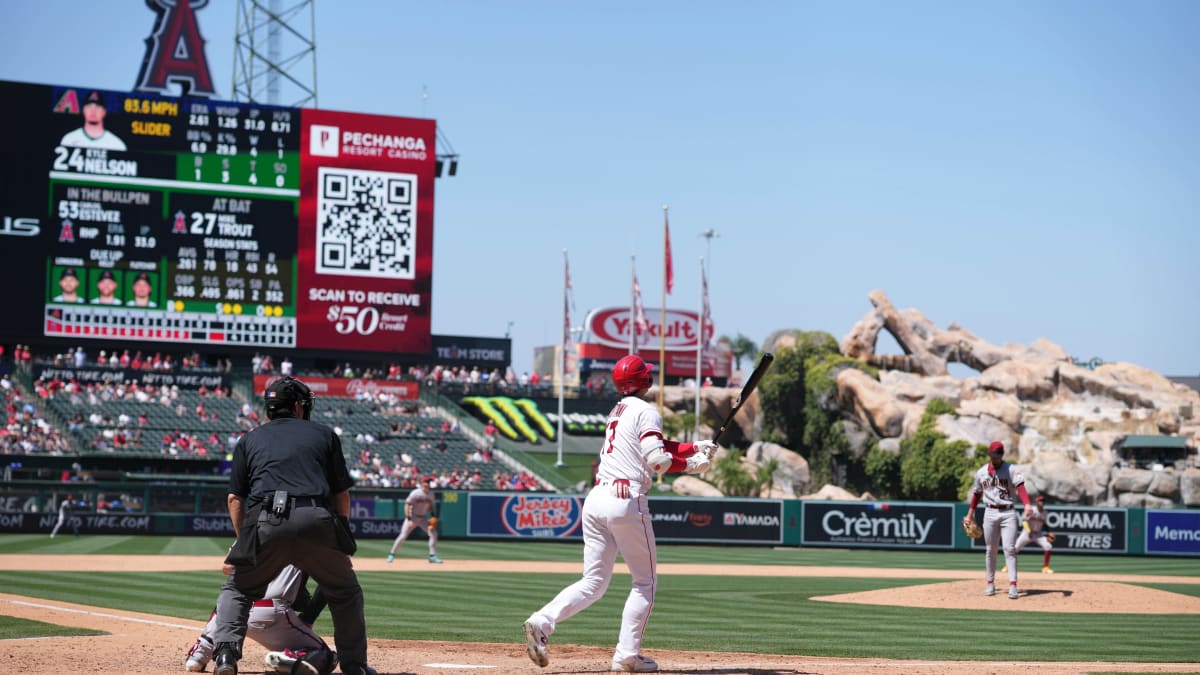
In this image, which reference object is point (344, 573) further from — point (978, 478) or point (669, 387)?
point (669, 387)

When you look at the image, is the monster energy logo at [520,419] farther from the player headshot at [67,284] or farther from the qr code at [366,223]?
the player headshot at [67,284]

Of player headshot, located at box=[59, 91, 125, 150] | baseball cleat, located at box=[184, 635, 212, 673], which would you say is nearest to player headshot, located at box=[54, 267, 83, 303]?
player headshot, located at box=[59, 91, 125, 150]

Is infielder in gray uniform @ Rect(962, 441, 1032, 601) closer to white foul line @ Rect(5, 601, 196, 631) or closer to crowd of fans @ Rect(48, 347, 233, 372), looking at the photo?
white foul line @ Rect(5, 601, 196, 631)

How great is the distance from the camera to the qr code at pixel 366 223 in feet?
153

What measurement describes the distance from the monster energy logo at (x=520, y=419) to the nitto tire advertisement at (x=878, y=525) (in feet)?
73.8

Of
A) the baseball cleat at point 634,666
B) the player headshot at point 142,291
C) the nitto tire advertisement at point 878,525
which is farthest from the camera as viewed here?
the player headshot at point 142,291

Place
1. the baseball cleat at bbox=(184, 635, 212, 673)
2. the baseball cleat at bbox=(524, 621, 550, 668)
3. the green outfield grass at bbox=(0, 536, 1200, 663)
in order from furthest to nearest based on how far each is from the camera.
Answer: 1. the green outfield grass at bbox=(0, 536, 1200, 663)
2. the baseball cleat at bbox=(184, 635, 212, 673)
3. the baseball cleat at bbox=(524, 621, 550, 668)

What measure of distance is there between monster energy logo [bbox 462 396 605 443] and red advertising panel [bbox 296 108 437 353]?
1135 centimetres

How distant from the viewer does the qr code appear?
4675 cm

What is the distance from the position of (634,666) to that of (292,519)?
250 centimetres

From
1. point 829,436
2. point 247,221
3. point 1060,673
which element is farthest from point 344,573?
point 829,436

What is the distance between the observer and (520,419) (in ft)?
196

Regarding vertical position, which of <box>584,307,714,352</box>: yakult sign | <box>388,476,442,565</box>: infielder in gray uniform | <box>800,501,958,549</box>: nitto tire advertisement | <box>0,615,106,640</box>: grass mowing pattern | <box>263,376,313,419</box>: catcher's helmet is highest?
<box>584,307,714,352</box>: yakult sign

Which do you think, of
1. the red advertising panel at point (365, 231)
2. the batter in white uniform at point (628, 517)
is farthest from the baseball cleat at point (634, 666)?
the red advertising panel at point (365, 231)
